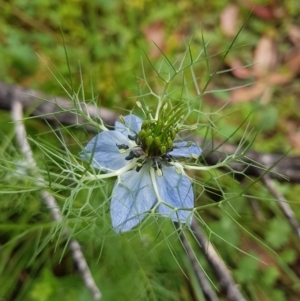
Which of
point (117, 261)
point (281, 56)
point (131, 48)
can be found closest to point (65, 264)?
point (117, 261)

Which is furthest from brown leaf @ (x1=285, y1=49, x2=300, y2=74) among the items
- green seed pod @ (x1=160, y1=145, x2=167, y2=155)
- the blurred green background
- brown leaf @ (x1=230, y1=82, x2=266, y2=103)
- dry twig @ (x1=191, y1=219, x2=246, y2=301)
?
green seed pod @ (x1=160, y1=145, x2=167, y2=155)

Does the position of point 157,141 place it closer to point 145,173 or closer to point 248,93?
point 145,173

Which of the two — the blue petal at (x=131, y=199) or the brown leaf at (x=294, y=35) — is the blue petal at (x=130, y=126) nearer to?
the blue petal at (x=131, y=199)

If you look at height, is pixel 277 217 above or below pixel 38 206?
below

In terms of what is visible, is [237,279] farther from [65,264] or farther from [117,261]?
[65,264]

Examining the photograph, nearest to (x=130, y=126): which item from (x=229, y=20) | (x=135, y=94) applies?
(x=135, y=94)

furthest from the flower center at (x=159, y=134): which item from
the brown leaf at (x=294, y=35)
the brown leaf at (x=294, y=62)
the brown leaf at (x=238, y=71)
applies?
the brown leaf at (x=294, y=35)
